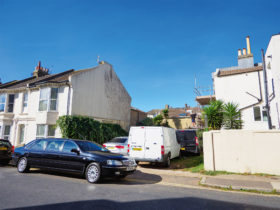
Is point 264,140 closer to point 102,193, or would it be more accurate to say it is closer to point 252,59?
point 102,193

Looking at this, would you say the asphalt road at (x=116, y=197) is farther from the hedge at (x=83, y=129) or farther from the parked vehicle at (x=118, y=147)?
the hedge at (x=83, y=129)

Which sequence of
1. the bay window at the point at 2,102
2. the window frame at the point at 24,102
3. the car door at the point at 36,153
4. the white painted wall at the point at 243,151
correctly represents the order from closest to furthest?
the white painted wall at the point at 243,151 → the car door at the point at 36,153 → the window frame at the point at 24,102 → the bay window at the point at 2,102

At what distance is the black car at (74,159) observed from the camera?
22.2 ft

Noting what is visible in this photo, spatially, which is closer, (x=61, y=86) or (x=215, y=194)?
(x=215, y=194)

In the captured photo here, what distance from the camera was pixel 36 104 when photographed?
18.8 m

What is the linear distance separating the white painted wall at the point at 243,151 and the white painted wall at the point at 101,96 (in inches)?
510

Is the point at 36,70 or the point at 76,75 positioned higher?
the point at 36,70

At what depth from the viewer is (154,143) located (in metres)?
9.90

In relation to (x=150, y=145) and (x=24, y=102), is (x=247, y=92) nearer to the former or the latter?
(x=150, y=145)

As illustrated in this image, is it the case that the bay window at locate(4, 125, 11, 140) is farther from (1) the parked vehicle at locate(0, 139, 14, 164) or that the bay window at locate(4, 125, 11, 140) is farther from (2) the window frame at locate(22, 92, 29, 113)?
(1) the parked vehicle at locate(0, 139, 14, 164)

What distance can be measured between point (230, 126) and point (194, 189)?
5.43 metres

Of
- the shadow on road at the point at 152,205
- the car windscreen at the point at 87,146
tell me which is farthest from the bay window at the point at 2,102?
the shadow on road at the point at 152,205

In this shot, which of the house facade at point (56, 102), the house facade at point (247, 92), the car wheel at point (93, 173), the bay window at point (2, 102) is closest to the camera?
the car wheel at point (93, 173)

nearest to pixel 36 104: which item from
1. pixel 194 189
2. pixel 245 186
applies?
pixel 194 189
